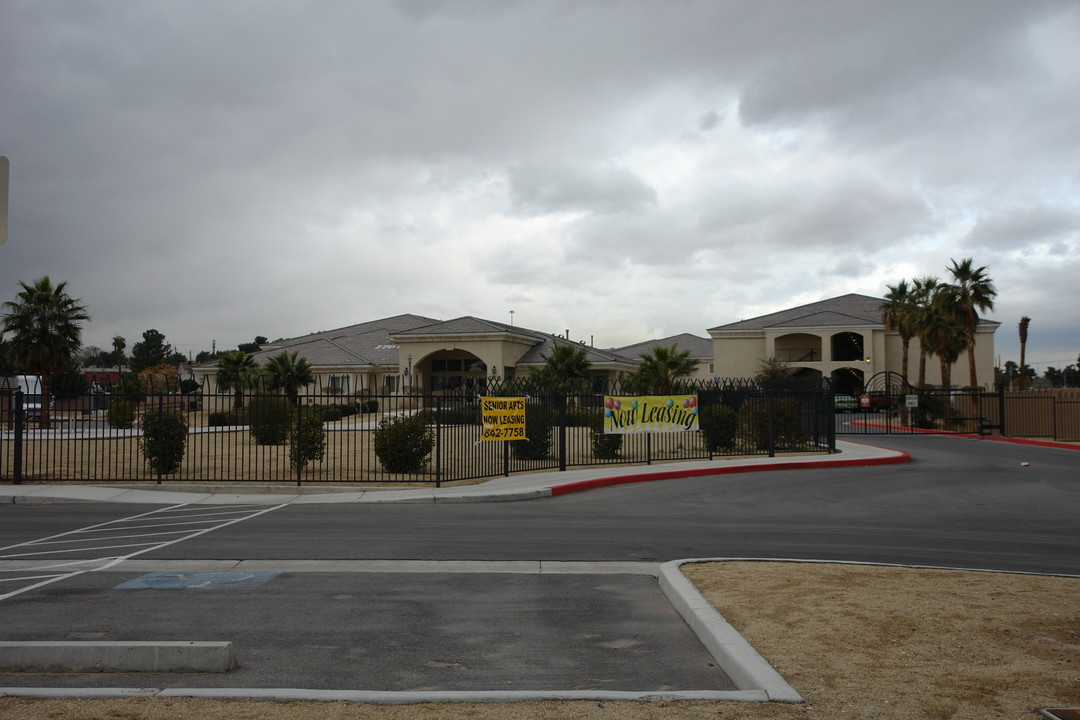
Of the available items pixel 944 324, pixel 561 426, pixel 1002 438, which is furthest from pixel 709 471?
pixel 944 324

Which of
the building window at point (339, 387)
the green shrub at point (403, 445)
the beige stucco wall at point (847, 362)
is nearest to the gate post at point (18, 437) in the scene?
the green shrub at point (403, 445)

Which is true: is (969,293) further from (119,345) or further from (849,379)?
(119,345)

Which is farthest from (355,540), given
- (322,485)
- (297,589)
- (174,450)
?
(174,450)

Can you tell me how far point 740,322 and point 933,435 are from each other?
105 ft

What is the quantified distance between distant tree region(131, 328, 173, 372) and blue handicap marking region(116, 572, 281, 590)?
124m

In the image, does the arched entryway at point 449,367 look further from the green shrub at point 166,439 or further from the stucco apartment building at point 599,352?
the green shrub at point 166,439

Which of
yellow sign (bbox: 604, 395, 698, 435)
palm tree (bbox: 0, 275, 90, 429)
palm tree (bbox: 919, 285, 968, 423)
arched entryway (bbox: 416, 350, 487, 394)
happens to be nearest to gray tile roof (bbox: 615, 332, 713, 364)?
arched entryway (bbox: 416, 350, 487, 394)

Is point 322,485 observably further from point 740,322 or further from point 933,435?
point 740,322

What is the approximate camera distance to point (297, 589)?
28.2 ft

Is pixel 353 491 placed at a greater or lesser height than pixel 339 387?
lesser

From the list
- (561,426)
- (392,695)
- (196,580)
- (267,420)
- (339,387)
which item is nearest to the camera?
(392,695)

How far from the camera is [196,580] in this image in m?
9.02

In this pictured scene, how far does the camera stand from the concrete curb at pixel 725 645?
5.23 metres

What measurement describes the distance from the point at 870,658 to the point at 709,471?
14.7 m
